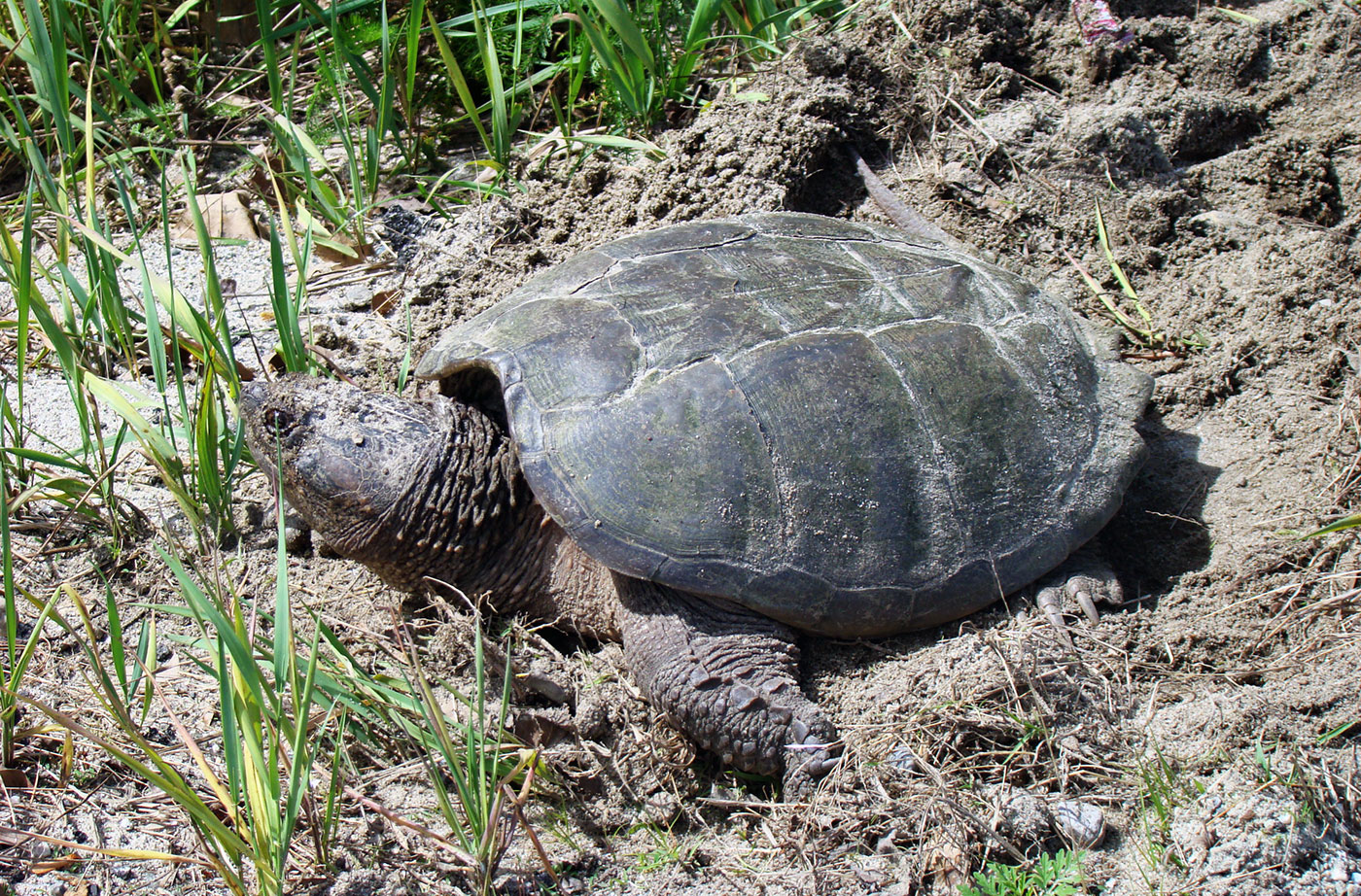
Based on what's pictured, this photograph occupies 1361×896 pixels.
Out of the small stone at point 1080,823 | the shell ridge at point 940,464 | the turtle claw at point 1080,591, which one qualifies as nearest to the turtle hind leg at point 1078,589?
the turtle claw at point 1080,591

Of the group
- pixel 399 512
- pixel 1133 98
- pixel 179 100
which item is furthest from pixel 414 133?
pixel 1133 98

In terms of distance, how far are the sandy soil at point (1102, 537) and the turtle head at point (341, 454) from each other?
0.31m

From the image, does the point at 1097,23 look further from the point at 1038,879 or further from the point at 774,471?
the point at 1038,879

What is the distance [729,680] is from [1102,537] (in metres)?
1.26

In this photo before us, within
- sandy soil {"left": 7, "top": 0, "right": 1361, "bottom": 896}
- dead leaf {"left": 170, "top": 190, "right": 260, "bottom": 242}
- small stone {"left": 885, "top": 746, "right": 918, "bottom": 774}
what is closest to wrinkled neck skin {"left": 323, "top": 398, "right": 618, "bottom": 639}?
sandy soil {"left": 7, "top": 0, "right": 1361, "bottom": 896}

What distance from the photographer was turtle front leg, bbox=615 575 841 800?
2.26 m

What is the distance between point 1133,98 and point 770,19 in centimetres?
140

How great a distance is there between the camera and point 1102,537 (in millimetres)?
2822

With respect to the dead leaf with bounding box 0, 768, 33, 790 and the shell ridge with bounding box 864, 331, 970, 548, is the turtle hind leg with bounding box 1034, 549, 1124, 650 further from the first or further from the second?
the dead leaf with bounding box 0, 768, 33, 790

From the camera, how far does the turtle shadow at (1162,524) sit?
2.68m

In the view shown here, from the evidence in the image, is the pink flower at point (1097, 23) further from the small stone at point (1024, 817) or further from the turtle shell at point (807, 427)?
the small stone at point (1024, 817)

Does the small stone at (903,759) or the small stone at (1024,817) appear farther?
the small stone at (903,759)

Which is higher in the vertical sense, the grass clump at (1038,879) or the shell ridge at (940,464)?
the shell ridge at (940,464)

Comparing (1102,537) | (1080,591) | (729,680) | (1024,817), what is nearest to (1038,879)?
(1024,817)
